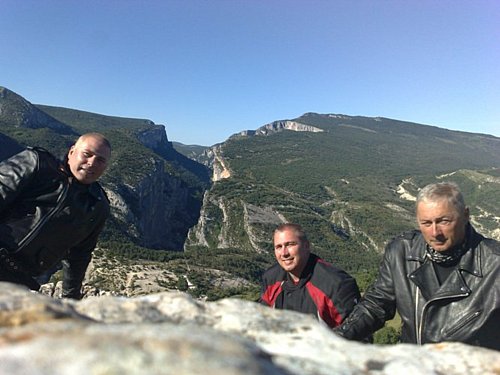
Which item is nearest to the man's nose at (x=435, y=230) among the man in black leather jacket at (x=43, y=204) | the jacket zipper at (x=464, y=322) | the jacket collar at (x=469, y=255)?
the jacket collar at (x=469, y=255)

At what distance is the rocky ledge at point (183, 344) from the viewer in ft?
4.07

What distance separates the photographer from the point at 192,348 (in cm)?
131

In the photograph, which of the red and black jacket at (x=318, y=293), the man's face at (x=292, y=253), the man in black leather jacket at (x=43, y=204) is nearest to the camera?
the man in black leather jacket at (x=43, y=204)

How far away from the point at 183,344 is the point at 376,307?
2703mm

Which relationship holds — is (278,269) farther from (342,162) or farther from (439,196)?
(342,162)

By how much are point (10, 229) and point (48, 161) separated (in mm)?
723

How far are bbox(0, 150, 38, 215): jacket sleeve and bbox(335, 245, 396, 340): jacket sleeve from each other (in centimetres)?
321

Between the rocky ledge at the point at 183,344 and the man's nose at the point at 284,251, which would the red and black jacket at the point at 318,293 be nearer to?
the man's nose at the point at 284,251

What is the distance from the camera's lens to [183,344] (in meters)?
1.33

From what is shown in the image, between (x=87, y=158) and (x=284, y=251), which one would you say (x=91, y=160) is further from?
(x=284, y=251)

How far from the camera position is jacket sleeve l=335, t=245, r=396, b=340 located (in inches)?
136

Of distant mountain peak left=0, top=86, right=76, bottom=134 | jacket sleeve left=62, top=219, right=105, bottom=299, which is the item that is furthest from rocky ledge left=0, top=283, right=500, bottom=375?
distant mountain peak left=0, top=86, right=76, bottom=134

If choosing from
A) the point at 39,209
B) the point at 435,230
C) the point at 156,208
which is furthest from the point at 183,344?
the point at 156,208

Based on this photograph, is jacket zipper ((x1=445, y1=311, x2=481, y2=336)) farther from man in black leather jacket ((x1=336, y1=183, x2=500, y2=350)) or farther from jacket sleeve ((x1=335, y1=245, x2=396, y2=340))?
jacket sleeve ((x1=335, y1=245, x2=396, y2=340))
